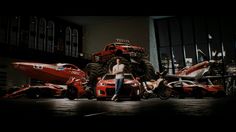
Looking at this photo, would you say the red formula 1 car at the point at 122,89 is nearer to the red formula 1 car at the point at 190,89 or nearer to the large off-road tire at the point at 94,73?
the large off-road tire at the point at 94,73

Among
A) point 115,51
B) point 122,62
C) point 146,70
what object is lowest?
point 146,70

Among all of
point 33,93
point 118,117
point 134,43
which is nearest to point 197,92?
point 33,93

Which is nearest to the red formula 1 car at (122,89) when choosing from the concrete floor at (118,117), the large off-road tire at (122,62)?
the large off-road tire at (122,62)

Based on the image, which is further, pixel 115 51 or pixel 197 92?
pixel 197 92

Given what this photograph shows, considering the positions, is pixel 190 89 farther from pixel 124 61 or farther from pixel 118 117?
pixel 118 117

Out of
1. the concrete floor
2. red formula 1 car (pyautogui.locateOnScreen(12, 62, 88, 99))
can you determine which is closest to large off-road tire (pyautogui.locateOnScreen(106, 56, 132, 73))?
red formula 1 car (pyautogui.locateOnScreen(12, 62, 88, 99))

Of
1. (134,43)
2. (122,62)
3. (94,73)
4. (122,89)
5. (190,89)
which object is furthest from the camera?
(134,43)

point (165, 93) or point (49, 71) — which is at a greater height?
point (49, 71)

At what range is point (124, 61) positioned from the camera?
10.8 meters

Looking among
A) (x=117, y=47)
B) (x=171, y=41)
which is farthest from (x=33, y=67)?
Result: (x=171, y=41)

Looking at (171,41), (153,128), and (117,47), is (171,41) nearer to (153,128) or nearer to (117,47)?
(117,47)

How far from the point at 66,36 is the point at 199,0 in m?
20.8

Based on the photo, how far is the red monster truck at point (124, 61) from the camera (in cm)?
1108

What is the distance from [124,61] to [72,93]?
2.66 metres
